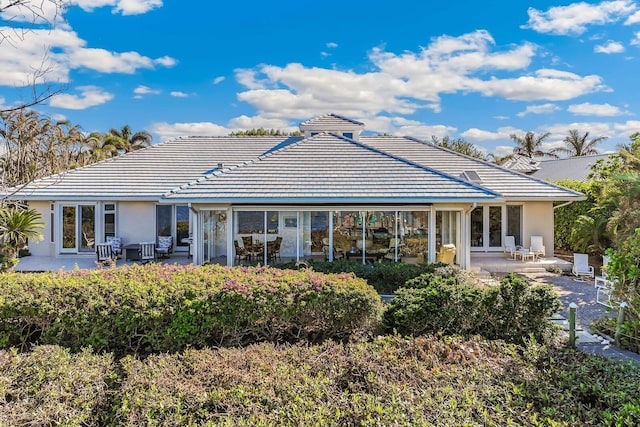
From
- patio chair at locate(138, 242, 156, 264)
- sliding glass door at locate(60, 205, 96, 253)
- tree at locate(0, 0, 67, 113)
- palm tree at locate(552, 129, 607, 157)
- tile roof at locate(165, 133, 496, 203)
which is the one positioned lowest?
patio chair at locate(138, 242, 156, 264)

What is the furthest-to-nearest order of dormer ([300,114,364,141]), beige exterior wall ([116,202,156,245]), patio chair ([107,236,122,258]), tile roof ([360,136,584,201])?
dormer ([300,114,364,141]) → beige exterior wall ([116,202,156,245]) → patio chair ([107,236,122,258]) → tile roof ([360,136,584,201])

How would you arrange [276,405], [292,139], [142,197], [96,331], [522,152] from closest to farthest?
[276,405] → [96,331] → [142,197] → [292,139] → [522,152]

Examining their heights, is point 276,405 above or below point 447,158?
below

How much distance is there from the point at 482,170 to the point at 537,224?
3.69 meters

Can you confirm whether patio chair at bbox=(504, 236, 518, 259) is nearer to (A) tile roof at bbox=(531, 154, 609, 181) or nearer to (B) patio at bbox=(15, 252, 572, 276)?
(B) patio at bbox=(15, 252, 572, 276)

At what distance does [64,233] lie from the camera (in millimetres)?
19047

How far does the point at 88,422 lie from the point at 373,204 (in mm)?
11305

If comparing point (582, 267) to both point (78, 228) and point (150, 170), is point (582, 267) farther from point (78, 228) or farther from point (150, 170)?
point (78, 228)

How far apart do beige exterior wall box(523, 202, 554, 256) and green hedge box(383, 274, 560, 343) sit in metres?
12.9

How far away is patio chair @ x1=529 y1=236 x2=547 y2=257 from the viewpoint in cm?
1806

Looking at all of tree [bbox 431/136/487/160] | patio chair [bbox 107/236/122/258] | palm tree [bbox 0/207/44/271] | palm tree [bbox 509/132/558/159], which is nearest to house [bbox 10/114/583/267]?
patio chair [bbox 107/236/122/258]

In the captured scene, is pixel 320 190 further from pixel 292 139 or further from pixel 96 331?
pixel 292 139

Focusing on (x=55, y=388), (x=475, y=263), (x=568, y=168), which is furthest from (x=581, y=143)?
(x=55, y=388)

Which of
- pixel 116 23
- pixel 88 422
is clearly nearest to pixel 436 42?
pixel 116 23
